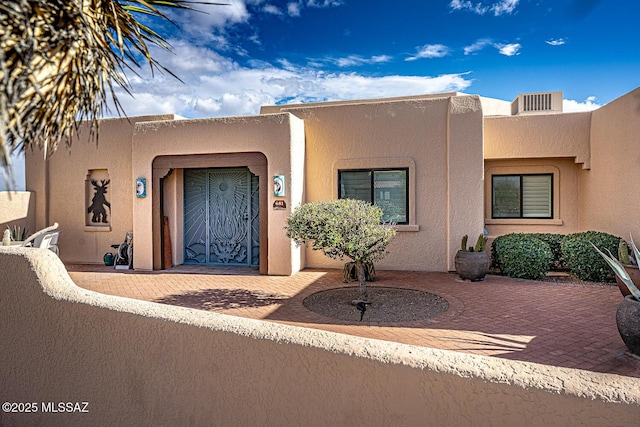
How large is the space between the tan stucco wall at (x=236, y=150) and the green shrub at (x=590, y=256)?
7039 millimetres

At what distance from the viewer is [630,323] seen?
193 inches

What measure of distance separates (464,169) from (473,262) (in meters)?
2.57

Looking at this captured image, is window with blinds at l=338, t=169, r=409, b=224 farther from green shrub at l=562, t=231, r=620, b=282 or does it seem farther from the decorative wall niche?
the decorative wall niche

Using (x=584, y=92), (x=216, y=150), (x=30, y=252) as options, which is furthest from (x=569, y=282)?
(x=30, y=252)

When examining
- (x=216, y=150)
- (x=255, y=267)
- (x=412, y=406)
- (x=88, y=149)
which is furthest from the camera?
(x=88, y=149)

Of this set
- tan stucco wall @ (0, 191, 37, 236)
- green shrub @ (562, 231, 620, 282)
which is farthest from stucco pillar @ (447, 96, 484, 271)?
tan stucco wall @ (0, 191, 37, 236)

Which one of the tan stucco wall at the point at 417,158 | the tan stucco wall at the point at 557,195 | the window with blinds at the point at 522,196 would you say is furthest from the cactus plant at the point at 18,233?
the window with blinds at the point at 522,196

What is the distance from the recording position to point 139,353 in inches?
146

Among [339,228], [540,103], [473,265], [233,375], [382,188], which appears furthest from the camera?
[540,103]

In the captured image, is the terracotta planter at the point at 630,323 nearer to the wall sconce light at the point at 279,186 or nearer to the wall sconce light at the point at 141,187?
the wall sconce light at the point at 279,186

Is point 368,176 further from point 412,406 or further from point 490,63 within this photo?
point 412,406

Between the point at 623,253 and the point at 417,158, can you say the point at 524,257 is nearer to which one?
the point at 623,253

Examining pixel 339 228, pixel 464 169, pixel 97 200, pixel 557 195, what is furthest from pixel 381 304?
pixel 97 200

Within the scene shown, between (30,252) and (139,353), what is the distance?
6.11 feet
